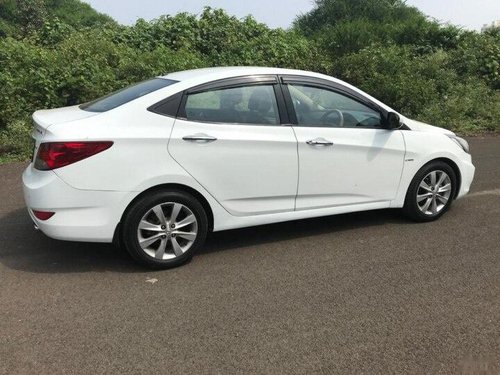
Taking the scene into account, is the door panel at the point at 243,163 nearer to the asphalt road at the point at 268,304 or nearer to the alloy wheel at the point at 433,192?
the asphalt road at the point at 268,304

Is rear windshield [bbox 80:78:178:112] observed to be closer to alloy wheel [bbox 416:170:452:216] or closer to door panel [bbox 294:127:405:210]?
door panel [bbox 294:127:405:210]

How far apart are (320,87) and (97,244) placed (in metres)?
2.49

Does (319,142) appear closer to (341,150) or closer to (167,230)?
(341,150)

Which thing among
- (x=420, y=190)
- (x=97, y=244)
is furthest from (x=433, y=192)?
(x=97, y=244)

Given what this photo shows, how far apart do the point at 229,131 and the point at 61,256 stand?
70.5 inches

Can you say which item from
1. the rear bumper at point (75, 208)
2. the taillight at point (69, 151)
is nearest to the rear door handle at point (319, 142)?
the rear bumper at point (75, 208)

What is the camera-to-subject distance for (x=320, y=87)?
4812mm

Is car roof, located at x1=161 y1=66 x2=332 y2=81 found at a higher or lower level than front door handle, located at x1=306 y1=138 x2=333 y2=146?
higher

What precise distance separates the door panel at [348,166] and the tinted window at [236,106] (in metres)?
0.32

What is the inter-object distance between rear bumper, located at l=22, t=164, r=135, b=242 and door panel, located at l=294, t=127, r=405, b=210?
1.58 meters

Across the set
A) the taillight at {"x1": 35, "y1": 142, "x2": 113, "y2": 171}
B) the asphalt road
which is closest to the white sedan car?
the taillight at {"x1": 35, "y1": 142, "x2": 113, "y2": 171}

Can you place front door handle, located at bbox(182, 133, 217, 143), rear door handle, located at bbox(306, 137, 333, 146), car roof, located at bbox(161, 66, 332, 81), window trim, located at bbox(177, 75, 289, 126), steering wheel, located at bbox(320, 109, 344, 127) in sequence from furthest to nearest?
steering wheel, located at bbox(320, 109, 344, 127)
rear door handle, located at bbox(306, 137, 333, 146)
car roof, located at bbox(161, 66, 332, 81)
window trim, located at bbox(177, 75, 289, 126)
front door handle, located at bbox(182, 133, 217, 143)

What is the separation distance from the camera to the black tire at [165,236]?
4.05 meters

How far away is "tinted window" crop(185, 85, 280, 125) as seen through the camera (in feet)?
14.1
